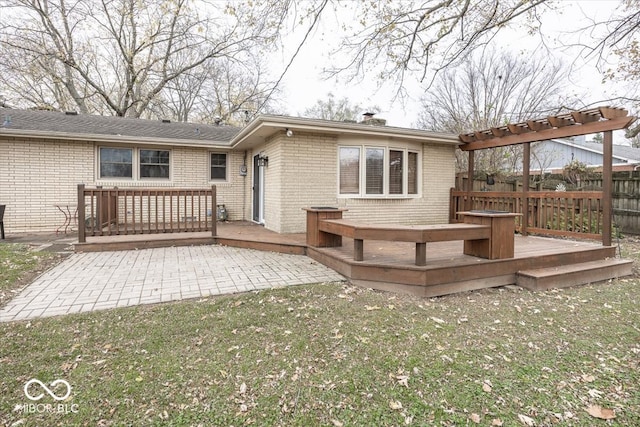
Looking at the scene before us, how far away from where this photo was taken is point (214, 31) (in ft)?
51.5

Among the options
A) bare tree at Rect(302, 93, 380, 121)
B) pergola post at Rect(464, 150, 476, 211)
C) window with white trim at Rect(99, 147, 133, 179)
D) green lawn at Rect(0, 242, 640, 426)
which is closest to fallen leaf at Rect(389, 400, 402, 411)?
green lawn at Rect(0, 242, 640, 426)

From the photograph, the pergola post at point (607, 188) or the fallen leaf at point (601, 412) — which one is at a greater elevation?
the pergola post at point (607, 188)

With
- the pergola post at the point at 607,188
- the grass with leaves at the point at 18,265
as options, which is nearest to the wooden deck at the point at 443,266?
the pergola post at the point at 607,188

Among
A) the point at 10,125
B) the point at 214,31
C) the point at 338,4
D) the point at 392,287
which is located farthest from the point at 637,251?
the point at 214,31

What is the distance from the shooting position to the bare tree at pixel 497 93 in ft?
45.5

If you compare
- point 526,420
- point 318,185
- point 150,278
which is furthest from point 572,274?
point 150,278

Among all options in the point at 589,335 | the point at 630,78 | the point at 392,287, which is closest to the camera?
the point at 589,335

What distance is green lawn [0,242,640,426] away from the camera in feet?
6.75

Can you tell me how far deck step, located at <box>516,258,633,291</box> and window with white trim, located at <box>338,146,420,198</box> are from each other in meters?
4.21

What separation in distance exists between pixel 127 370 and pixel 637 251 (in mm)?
9322

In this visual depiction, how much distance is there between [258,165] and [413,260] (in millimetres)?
5898

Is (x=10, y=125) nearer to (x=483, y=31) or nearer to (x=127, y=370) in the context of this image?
(x=127, y=370)

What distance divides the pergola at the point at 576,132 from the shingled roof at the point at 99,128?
24.9 feet

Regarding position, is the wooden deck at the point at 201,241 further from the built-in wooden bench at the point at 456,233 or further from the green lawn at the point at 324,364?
the green lawn at the point at 324,364
